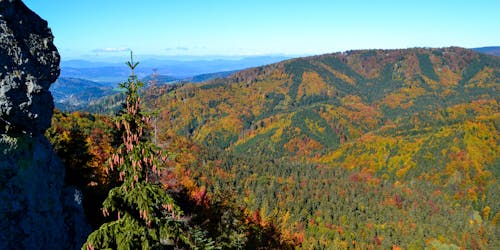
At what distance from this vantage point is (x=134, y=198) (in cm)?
1134

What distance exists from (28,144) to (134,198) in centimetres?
1206

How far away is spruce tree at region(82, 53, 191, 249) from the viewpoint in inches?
438

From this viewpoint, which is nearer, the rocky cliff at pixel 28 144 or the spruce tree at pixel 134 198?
the spruce tree at pixel 134 198

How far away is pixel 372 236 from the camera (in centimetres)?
14425

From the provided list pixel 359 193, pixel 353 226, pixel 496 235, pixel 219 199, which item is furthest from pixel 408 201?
pixel 219 199

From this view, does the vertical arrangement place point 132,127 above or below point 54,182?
above

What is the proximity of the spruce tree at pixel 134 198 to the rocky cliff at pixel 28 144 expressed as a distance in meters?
9.29

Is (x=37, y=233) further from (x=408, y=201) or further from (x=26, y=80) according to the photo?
(x=408, y=201)

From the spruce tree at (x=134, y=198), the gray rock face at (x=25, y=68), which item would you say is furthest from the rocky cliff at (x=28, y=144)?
the spruce tree at (x=134, y=198)

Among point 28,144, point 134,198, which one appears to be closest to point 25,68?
point 28,144

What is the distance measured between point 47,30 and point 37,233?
12.1m

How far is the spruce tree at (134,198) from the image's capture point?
11.1 meters

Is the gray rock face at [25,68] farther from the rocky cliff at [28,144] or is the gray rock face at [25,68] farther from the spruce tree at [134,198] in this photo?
the spruce tree at [134,198]

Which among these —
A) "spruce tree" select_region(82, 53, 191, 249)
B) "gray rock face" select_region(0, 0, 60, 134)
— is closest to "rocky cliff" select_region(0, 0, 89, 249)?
"gray rock face" select_region(0, 0, 60, 134)
